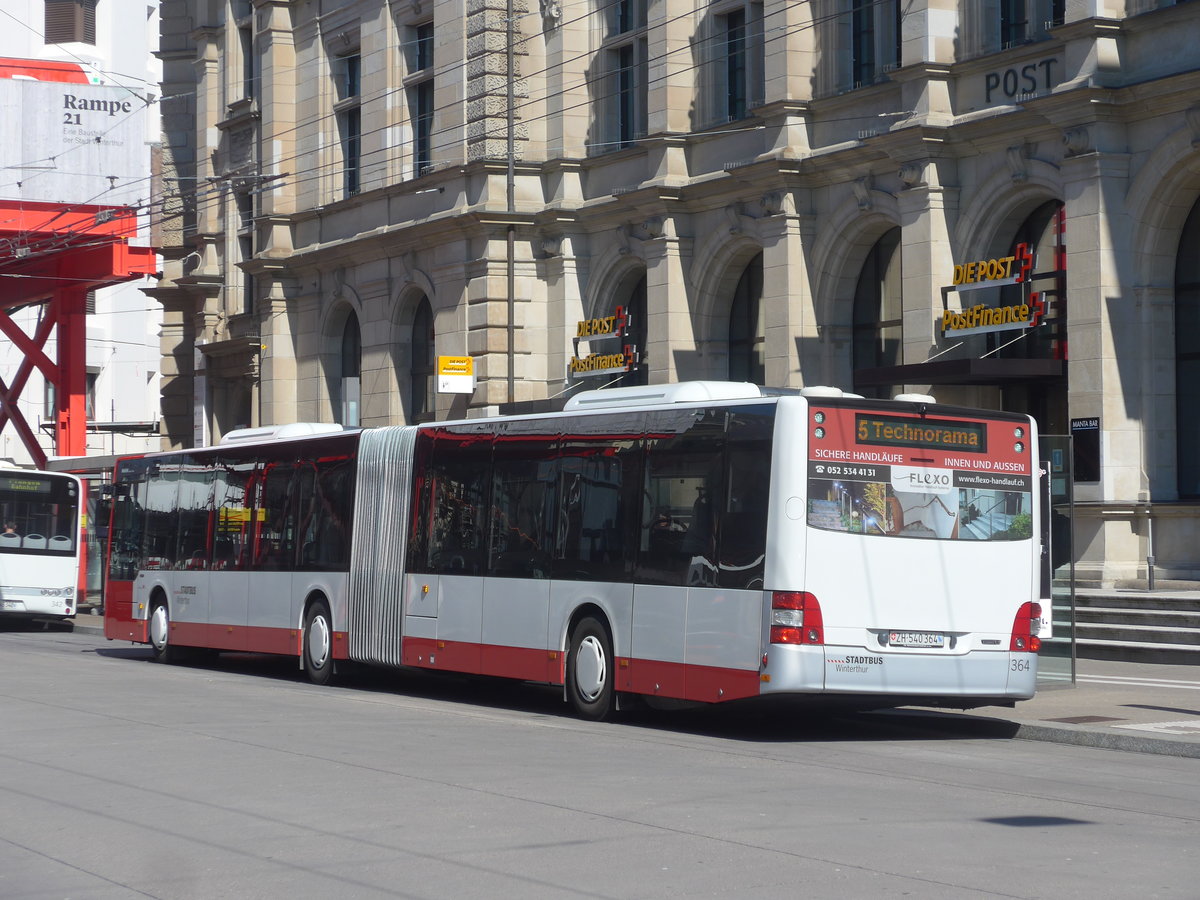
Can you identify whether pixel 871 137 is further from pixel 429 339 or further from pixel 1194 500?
pixel 429 339

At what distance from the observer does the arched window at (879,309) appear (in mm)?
29188

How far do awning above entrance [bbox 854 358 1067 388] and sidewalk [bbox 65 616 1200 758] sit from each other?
255 inches

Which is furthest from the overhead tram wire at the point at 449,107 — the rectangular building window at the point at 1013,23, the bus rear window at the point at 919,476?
the bus rear window at the point at 919,476

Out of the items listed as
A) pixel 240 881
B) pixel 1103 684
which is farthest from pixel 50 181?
pixel 240 881

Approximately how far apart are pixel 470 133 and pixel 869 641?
81.5ft

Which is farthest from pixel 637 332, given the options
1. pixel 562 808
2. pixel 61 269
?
pixel 562 808

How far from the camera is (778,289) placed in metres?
30.1

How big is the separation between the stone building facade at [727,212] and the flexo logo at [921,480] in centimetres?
1014

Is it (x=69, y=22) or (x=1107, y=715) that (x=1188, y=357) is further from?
(x=69, y=22)

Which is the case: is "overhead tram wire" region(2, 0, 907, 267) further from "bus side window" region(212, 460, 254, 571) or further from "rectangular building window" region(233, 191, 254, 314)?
"bus side window" region(212, 460, 254, 571)

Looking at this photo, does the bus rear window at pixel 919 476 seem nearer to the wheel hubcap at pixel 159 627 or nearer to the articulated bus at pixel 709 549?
the articulated bus at pixel 709 549

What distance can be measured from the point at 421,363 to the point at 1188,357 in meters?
19.8

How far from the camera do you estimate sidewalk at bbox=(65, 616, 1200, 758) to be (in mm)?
13891

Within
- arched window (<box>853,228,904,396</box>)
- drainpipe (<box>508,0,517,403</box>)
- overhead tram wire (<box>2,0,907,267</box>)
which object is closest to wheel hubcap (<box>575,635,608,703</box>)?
arched window (<box>853,228,904,396</box>)
